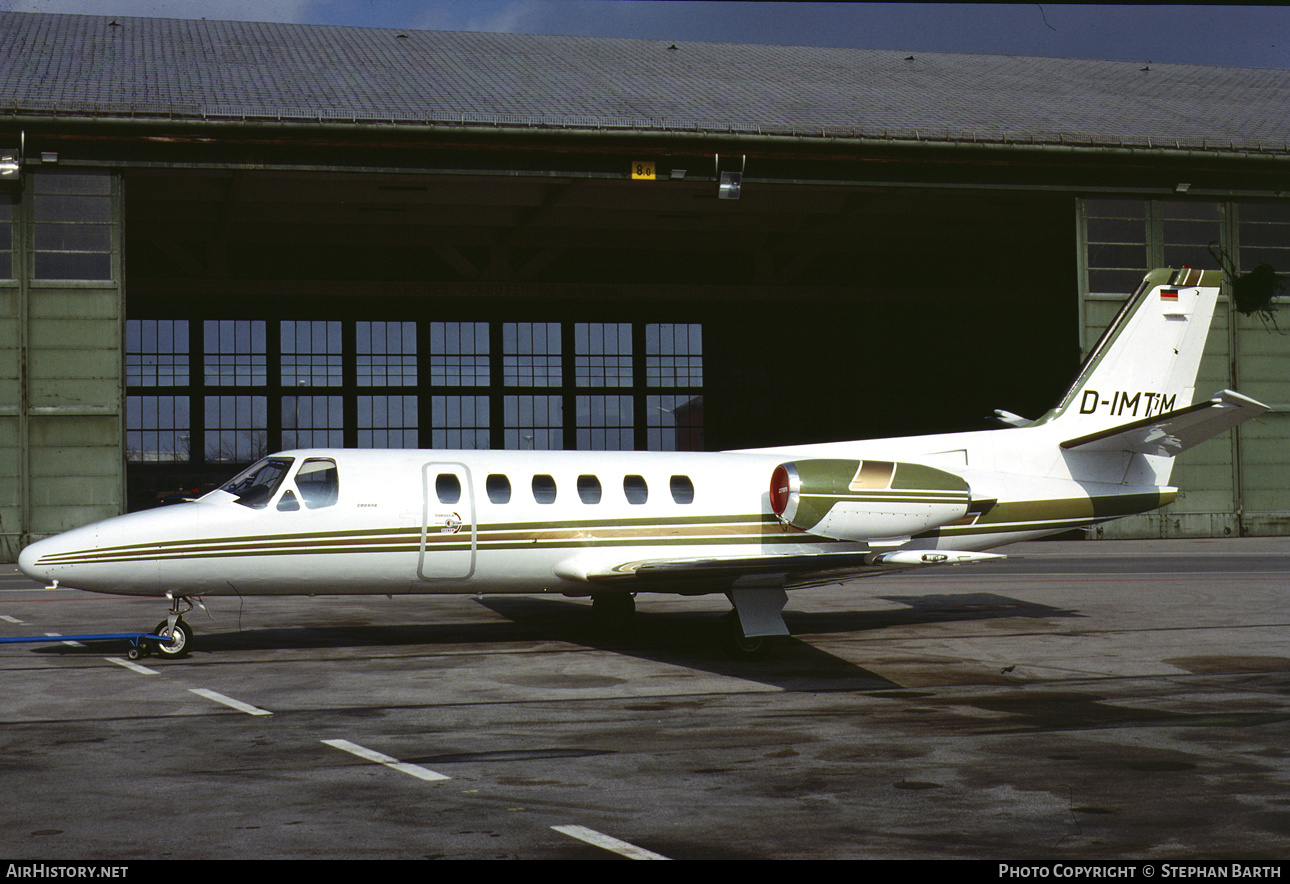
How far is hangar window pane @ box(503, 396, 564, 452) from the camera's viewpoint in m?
62.0

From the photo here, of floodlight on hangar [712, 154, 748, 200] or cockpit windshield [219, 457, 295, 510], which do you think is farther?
floodlight on hangar [712, 154, 748, 200]

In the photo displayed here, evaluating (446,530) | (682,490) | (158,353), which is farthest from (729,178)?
(158,353)

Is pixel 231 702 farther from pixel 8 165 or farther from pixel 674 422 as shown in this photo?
pixel 674 422

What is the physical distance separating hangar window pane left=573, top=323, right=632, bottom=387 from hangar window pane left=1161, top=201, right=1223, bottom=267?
99.8 ft

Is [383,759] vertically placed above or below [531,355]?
below

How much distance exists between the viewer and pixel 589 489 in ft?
54.1

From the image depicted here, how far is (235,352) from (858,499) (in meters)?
50.2

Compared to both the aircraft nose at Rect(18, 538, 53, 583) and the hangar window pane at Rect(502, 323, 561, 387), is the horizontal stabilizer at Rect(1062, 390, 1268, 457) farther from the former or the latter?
the hangar window pane at Rect(502, 323, 561, 387)

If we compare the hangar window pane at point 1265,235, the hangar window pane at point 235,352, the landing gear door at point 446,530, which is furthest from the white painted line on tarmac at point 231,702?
the hangar window pane at point 235,352

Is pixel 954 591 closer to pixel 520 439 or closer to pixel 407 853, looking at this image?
pixel 407 853

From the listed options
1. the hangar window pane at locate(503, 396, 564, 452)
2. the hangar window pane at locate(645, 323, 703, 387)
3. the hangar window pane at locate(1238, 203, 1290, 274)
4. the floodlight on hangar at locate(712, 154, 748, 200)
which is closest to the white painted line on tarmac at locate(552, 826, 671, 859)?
the floodlight on hangar at locate(712, 154, 748, 200)

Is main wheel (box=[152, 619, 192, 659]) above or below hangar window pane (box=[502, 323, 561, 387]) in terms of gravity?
below

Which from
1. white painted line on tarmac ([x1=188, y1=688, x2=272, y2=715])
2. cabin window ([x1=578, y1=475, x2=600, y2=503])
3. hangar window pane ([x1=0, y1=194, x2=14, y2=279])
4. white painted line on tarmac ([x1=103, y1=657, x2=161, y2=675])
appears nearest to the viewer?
white painted line on tarmac ([x1=188, y1=688, x2=272, y2=715])

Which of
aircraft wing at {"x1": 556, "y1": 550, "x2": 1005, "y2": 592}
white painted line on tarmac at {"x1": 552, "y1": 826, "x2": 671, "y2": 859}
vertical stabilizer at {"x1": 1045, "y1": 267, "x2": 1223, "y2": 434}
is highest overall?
vertical stabilizer at {"x1": 1045, "y1": 267, "x2": 1223, "y2": 434}
